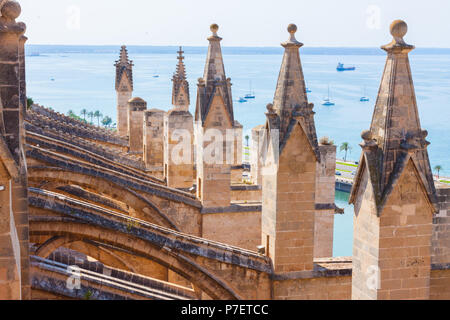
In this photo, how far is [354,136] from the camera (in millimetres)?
90812

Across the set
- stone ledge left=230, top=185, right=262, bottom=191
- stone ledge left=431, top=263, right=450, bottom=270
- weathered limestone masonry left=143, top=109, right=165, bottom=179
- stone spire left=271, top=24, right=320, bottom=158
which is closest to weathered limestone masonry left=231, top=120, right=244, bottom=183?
weathered limestone masonry left=143, top=109, right=165, bottom=179

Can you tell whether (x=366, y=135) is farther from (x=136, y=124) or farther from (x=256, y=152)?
(x=136, y=124)

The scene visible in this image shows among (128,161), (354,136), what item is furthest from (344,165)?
(128,161)

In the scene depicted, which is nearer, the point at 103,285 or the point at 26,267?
the point at 26,267

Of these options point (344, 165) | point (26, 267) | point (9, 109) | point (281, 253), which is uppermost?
point (9, 109)

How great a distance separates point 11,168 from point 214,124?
32.6 feet

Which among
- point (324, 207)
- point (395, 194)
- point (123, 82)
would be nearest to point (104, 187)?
point (324, 207)

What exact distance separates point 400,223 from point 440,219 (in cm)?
298

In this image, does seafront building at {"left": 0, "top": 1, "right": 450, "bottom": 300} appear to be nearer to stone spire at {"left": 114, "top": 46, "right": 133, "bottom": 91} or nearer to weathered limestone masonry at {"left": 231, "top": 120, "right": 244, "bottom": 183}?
weathered limestone masonry at {"left": 231, "top": 120, "right": 244, "bottom": 183}

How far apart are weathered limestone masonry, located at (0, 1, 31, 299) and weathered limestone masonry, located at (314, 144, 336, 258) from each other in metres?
10.1

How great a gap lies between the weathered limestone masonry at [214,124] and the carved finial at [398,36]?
289 inches

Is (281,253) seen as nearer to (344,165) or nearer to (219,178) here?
(219,178)

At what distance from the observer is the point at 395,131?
7.78 metres

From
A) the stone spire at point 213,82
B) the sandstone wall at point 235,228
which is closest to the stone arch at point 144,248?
the sandstone wall at point 235,228
